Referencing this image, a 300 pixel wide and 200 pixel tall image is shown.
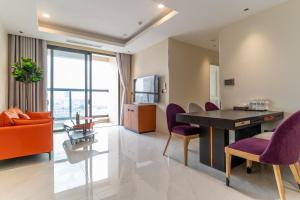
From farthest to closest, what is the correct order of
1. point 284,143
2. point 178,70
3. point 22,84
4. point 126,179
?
point 178,70 < point 22,84 < point 126,179 < point 284,143

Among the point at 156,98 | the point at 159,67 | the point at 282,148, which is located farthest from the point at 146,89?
the point at 282,148

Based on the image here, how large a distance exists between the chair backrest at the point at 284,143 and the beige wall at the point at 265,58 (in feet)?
5.22

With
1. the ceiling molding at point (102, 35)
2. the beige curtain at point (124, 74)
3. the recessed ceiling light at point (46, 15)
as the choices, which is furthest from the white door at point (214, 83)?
the recessed ceiling light at point (46, 15)

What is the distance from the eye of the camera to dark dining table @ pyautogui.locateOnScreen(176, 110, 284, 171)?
80.1 inches

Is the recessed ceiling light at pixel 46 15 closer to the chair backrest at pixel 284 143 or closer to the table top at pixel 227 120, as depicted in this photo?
the table top at pixel 227 120

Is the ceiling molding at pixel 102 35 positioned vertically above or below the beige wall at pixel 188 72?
above

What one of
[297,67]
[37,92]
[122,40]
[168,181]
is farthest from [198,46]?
[37,92]

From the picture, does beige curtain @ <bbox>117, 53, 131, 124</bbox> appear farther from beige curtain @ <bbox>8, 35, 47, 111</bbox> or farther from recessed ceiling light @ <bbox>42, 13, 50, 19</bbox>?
recessed ceiling light @ <bbox>42, 13, 50, 19</bbox>

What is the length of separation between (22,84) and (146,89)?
3520mm

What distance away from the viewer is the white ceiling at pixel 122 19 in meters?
2.96

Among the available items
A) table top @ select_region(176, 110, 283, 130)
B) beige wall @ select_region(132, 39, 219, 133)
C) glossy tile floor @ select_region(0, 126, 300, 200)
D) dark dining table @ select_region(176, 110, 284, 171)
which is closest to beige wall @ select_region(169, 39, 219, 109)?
beige wall @ select_region(132, 39, 219, 133)

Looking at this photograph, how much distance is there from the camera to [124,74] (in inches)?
244

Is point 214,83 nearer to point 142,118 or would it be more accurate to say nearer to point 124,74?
point 142,118

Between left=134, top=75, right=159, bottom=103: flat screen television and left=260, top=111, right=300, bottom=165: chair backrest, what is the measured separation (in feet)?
11.7
